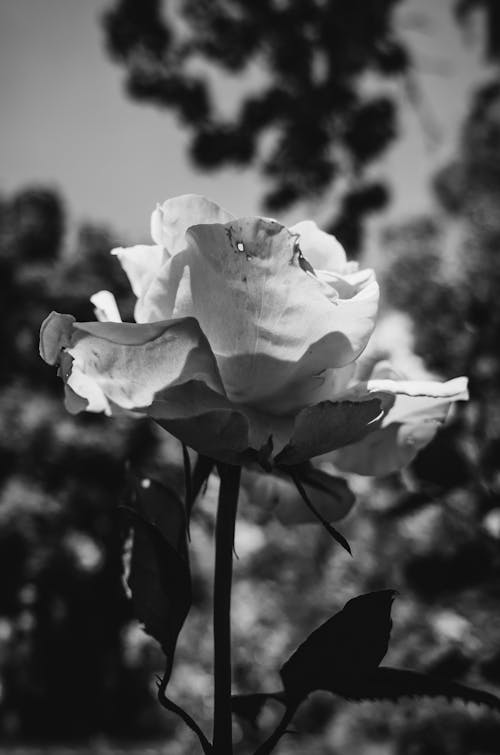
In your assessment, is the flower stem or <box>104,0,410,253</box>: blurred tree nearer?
the flower stem

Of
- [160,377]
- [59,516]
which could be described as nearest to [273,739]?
[160,377]

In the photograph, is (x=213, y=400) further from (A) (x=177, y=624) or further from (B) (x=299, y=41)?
(B) (x=299, y=41)

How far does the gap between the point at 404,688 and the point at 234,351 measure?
0.15 m

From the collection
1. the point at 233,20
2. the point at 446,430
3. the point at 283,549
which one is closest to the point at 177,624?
the point at 446,430

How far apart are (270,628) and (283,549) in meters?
0.50

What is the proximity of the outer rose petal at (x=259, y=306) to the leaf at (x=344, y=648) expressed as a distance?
0.30ft

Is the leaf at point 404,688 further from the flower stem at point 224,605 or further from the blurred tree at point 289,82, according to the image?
the blurred tree at point 289,82

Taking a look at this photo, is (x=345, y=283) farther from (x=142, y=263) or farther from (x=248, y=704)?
(x=248, y=704)

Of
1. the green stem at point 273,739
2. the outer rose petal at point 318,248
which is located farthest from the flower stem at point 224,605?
the outer rose petal at point 318,248

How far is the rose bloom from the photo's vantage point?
0.23m

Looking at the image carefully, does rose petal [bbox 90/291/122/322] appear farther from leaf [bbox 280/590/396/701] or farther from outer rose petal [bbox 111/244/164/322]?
leaf [bbox 280/590/396/701]

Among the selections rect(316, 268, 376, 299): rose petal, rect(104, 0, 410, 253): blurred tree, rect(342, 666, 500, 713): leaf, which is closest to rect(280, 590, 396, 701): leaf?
rect(342, 666, 500, 713): leaf

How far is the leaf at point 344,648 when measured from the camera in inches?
8.9

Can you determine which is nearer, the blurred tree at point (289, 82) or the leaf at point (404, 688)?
the leaf at point (404, 688)
